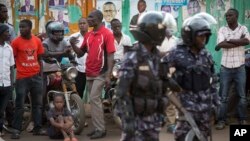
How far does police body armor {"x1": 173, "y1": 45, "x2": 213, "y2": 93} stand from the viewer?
5.75 meters

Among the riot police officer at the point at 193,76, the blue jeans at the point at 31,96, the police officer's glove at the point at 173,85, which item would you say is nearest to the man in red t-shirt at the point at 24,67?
the blue jeans at the point at 31,96

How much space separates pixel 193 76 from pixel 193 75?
1cm

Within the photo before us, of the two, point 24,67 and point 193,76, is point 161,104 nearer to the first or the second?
point 193,76

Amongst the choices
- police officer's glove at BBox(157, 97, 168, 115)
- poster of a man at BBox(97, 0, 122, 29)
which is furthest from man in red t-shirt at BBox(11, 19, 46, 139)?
police officer's glove at BBox(157, 97, 168, 115)

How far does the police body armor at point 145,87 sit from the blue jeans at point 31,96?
3714 millimetres

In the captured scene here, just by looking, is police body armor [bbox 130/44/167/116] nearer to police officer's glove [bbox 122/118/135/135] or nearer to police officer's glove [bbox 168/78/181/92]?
police officer's glove [bbox 122/118/135/135]

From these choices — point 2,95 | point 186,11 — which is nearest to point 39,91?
point 2,95

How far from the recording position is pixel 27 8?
1144 centimetres

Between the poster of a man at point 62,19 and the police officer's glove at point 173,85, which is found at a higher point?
the poster of a man at point 62,19

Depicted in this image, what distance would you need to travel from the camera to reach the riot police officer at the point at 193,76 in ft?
18.8

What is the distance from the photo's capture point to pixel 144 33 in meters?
5.27

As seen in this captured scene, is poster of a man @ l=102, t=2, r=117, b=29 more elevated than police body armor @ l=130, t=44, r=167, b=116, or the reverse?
poster of a man @ l=102, t=2, r=117, b=29

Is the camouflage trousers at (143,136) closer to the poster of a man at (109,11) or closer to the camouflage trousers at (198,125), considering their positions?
the camouflage trousers at (198,125)

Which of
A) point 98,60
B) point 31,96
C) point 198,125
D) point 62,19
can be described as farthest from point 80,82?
point 198,125
